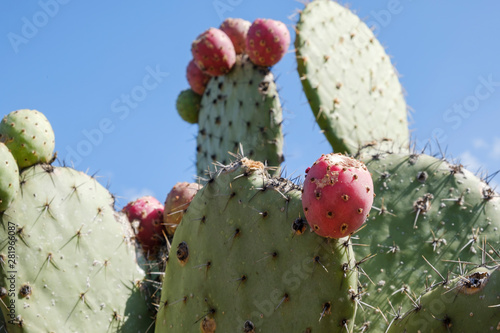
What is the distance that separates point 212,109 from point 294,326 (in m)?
1.84

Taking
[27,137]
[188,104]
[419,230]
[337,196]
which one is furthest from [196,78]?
[337,196]

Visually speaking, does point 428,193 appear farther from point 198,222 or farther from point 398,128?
point 398,128

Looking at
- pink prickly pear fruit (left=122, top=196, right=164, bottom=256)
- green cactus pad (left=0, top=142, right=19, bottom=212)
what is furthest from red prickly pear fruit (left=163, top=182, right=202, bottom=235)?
green cactus pad (left=0, top=142, right=19, bottom=212)

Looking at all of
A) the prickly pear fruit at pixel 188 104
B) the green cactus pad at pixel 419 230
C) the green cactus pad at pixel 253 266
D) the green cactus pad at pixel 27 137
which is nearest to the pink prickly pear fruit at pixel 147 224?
the green cactus pad at pixel 27 137

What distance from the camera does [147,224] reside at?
223 centimetres

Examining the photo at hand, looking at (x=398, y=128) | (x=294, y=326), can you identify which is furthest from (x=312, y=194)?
(x=398, y=128)

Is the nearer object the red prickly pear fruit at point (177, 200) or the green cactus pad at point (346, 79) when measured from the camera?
the red prickly pear fruit at point (177, 200)

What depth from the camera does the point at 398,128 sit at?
3.06 m

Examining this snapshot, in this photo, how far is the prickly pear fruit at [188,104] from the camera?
3260mm

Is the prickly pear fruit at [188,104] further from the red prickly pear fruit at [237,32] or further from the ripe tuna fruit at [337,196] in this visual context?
the ripe tuna fruit at [337,196]

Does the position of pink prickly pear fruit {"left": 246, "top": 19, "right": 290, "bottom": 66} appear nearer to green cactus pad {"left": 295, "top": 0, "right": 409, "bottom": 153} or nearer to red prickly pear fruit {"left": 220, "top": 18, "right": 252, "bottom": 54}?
green cactus pad {"left": 295, "top": 0, "right": 409, "bottom": 153}

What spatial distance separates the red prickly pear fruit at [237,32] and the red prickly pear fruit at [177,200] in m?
1.18

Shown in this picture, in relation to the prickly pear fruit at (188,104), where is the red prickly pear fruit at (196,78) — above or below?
above

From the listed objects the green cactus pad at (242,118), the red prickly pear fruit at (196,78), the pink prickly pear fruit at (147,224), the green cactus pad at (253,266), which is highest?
the red prickly pear fruit at (196,78)
